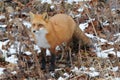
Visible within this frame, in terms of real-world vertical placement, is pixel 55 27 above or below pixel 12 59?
above

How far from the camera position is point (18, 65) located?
5746mm

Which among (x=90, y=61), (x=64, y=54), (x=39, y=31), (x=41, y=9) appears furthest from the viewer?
(x=41, y=9)

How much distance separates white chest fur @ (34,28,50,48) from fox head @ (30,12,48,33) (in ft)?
0.15

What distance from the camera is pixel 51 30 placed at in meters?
5.64

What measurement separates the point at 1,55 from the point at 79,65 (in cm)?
145

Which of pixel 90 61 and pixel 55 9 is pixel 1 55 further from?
pixel 55 9

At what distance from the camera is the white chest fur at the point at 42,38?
548 centimetres

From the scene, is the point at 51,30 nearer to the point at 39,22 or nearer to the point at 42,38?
the point at 42,38

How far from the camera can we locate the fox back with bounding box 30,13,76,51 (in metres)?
5.42

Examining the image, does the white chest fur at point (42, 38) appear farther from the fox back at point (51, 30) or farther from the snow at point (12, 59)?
the snow at point (12, 59)

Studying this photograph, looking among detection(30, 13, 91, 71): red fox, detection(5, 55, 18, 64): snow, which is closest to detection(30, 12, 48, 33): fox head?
detection(30, 13, 91, 71): red fox

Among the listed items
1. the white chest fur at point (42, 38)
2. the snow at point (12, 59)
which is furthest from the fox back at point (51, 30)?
the snow at point (12, 59)

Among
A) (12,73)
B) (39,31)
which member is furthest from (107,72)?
(12,73)

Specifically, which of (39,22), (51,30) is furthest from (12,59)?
(39,22)
